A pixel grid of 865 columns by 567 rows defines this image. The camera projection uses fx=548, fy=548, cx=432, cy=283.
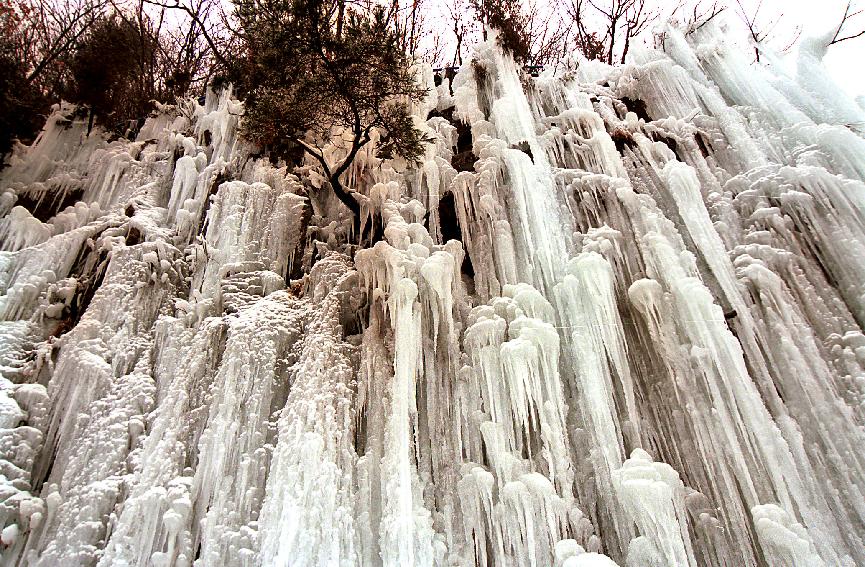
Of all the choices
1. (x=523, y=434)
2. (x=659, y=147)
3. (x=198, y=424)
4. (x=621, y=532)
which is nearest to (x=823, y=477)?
(x=621, y=532)

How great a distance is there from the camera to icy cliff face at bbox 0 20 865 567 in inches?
161

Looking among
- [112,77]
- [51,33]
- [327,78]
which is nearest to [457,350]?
[327,78]

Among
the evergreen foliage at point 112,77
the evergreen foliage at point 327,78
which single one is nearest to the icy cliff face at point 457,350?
the evergreen foliage at point 327,78

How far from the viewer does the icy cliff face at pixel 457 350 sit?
4086mm

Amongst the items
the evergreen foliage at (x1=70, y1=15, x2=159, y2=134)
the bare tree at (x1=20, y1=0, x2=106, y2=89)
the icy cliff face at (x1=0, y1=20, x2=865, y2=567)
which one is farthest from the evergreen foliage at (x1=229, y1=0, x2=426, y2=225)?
the bare tree at (x1=20, y1=0, x2=106, y2=89)

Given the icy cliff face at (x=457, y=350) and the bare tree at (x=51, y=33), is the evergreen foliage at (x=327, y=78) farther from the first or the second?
the bare tree at (x=51, y=33)

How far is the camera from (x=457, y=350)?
5.16 meters

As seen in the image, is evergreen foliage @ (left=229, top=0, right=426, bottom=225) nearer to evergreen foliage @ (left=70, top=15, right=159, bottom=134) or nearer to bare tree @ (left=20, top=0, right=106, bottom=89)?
evergreen foliage @ (left=70, top=15, right=159, bottom=134)

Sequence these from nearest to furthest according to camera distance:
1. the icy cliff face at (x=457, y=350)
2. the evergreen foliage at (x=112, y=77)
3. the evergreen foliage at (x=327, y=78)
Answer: the icy cliff face at (x=457, y=350) → the evergreen foliage at (x=327, y=78) → the evergreen foliage at (x=112, y=77)

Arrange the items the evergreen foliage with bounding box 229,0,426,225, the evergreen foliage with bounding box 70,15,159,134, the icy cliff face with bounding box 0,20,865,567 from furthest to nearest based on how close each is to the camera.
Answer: the evergreen foliage with bounding box 70,15,159,134 < the evergreen foliage with bounding box 229,0,426,225 < the icy cliff face with bounding box 0,20,865,567

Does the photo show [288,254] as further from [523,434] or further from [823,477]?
[823,477]

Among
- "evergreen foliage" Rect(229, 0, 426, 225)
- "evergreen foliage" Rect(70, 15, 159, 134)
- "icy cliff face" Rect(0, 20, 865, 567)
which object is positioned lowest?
"icy cliff face" Rect(0, 20, 865, 567)

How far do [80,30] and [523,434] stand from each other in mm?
9005

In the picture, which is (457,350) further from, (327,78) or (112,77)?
(112,77)
